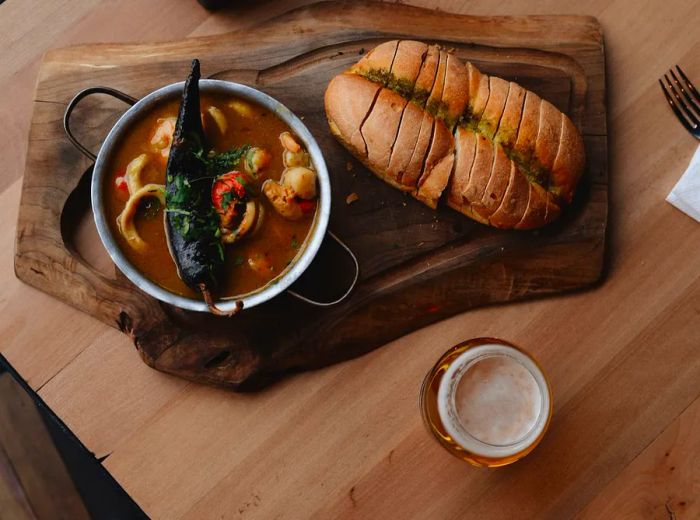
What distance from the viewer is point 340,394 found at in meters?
2.09

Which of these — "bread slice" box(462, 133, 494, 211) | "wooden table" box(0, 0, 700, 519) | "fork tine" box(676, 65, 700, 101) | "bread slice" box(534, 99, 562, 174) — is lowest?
"wooden table" box(0, 0, 700, 519)

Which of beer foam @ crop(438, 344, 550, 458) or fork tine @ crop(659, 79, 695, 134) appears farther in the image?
fork tine @ crop(659, 79, 695, 134)

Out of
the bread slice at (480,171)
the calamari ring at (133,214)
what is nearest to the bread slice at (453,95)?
the bread slice at (480,171)

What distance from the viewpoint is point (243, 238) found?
194 cm

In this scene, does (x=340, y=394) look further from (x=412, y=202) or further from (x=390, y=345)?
(x=412, y=202)

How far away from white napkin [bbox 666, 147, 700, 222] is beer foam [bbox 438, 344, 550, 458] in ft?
2.40

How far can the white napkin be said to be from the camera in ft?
7.02

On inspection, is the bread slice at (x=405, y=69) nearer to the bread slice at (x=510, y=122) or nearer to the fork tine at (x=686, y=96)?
the bread slice at (x=510, y=122)

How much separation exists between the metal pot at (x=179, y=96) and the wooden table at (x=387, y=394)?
29 cm

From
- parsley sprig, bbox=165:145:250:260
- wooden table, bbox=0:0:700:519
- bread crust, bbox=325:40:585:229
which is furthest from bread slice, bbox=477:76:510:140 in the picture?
parsley sprig, bbox=165:145:250:260

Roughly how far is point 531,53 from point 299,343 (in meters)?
1.18

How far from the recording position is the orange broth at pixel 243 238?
6.33ft

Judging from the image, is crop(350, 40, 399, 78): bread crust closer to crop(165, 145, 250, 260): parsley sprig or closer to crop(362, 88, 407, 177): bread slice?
crop(362, 88, 407, 177): bread slice

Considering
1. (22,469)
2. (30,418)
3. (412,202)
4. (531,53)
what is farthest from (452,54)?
(22,469)
